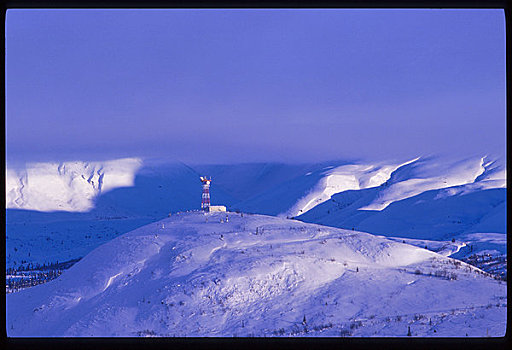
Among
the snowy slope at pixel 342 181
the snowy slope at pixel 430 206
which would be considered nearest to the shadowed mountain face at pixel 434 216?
the snowy slope at pixel 430 206

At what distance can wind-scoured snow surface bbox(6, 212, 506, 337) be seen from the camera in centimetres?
725

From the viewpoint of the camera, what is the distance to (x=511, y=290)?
3693 millimetres

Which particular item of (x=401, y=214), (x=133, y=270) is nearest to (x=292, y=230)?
(x=133, y=270)

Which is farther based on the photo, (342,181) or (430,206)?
(342,181)

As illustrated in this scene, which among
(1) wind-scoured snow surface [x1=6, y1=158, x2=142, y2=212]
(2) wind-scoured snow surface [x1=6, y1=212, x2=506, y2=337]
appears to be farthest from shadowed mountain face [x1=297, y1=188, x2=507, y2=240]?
(1) wind-scoured snow surface [x1=6, y1=158, x2=142, y2=212]

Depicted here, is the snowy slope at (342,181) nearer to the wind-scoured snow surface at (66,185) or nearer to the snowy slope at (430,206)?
the snowy slope at (430,206)

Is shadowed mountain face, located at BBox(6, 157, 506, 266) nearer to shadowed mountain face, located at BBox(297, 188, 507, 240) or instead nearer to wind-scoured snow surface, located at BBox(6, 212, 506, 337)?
shadowed mountain face, located at BBox(297, 188, 507, 240)

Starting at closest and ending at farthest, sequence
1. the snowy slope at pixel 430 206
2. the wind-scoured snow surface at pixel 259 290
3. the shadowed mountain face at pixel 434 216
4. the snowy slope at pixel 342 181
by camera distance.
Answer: the wind-scoured snow surface at pixel 259 290, the shadowed mountain face at pixel 434 216, the snowy slope at pixel 430 206, the snowy slope at pixel 342 181

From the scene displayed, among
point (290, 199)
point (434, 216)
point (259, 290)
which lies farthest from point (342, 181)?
point (259, 290)

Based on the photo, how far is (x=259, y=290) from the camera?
8.38 meters

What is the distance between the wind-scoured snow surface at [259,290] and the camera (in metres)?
7.25

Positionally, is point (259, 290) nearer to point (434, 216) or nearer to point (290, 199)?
point (434, 216)
